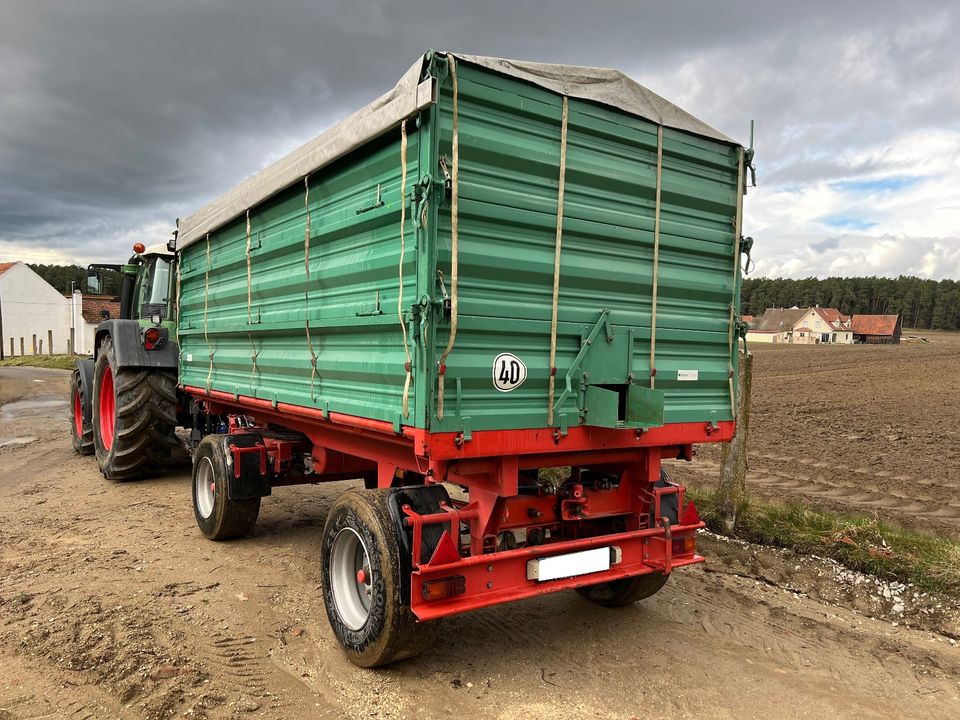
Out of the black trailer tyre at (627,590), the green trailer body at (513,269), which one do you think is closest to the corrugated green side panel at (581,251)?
the green trailer body at (513,269)

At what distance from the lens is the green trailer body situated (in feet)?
9.99

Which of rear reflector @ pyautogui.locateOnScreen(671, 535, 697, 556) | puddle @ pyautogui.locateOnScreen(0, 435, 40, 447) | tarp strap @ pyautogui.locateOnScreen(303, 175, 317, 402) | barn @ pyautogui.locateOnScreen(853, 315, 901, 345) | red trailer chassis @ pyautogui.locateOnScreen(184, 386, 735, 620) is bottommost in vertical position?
puddle @ pyautogui.locateOnScreen(0, 435, 40, 447)

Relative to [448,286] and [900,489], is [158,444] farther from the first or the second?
[900,489]

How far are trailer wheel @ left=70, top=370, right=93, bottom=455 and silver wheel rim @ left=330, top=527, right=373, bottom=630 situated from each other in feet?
22.2

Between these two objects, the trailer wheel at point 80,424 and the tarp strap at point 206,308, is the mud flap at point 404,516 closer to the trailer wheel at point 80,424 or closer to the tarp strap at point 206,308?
the tarp strap at point 206,308

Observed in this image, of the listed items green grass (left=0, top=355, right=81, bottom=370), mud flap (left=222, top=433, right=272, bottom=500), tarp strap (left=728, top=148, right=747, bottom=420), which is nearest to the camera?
tarp strap (left=728, top=148, right=747, bottom=420)

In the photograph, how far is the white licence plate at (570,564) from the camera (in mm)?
3293

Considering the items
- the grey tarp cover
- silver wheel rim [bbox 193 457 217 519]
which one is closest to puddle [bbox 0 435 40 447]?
silver wheel rim [bbox 193 457 217 519]

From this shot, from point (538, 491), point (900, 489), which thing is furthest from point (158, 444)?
Answer: point (900, 489)

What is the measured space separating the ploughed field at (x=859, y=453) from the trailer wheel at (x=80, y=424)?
7750 mm

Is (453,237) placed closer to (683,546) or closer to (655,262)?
(655,262)

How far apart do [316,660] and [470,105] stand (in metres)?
2.94

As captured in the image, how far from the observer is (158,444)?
7.41 meters

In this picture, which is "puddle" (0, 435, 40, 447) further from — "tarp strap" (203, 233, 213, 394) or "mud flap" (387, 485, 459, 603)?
"mud flap" (387, 485, 459, 603)
